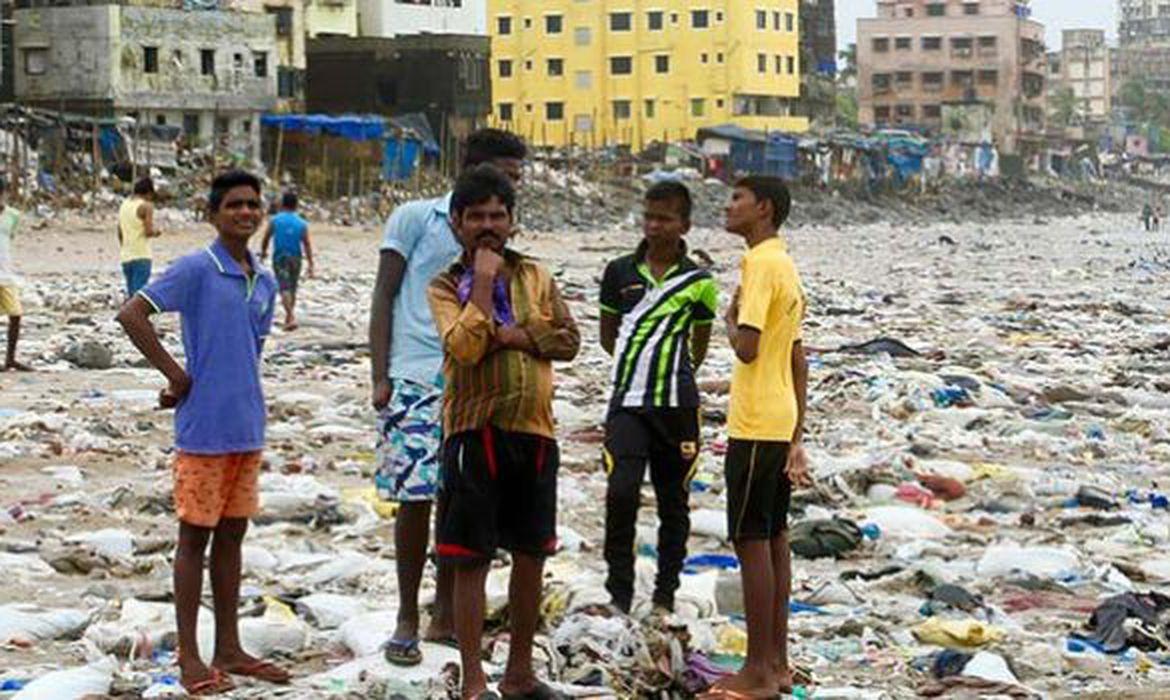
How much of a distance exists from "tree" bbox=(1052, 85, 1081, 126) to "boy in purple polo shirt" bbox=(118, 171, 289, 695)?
117269 millimetres

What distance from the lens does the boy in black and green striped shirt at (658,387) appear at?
629cm

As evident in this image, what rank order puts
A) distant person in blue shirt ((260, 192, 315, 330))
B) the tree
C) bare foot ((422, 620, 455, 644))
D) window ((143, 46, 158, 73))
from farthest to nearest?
the tree, window ((143, 46, 158, 73)), distant person in blue shirt ((260, 192, 315, 330)), bare foot ((422, 620, 455, 644))

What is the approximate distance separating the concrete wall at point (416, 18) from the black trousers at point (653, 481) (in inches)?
2224

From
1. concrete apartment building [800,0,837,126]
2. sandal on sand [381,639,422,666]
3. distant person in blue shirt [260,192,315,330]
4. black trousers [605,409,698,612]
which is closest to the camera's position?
sandal on sand [381,639,422,666]

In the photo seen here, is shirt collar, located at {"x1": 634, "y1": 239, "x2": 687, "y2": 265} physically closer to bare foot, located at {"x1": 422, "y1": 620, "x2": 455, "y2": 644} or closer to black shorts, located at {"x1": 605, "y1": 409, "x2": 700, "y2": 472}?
black shorts, located at {"x1": 605, "y1": 409, "x2": 700, "y2": 472}

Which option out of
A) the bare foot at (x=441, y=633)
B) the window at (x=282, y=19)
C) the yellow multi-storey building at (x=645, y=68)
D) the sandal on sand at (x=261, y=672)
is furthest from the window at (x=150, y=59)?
the sandal on sand at (x=261, y=672)

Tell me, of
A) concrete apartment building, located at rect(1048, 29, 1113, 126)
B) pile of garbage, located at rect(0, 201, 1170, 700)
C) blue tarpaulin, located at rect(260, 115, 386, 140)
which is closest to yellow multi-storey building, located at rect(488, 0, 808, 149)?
blue tarpaulin, located at rect(260, 115, 386, 140)

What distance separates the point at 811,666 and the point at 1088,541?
2573mm

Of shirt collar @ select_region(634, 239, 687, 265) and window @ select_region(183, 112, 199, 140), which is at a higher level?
window @ select_region(183, 112, 199, 140)

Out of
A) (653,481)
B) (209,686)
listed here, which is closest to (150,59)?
(653,481)

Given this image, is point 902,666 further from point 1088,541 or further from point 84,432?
point 84,432

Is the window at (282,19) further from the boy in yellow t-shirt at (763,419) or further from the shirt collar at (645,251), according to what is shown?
the boy in yellow t-shirt at (763,419)

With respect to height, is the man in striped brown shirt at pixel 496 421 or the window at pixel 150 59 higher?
the window at pixel 150 59

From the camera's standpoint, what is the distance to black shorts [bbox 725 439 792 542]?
18.3 feet
